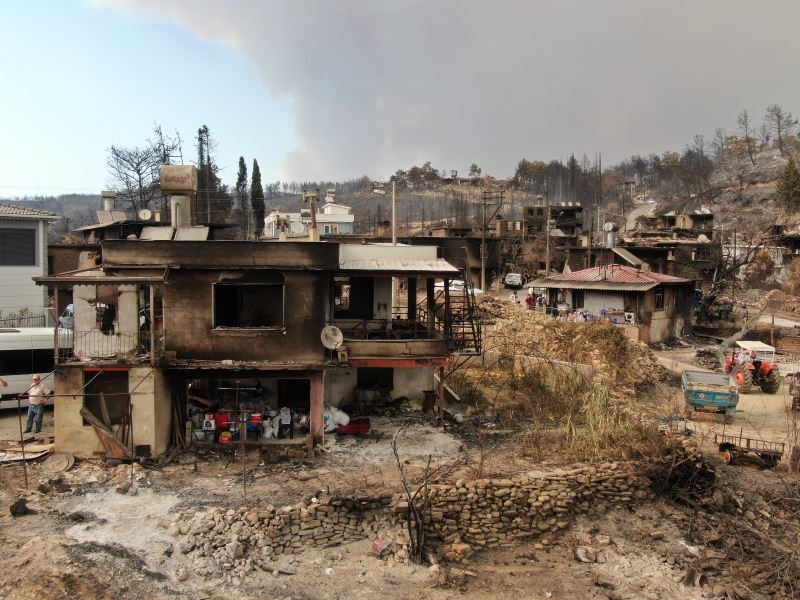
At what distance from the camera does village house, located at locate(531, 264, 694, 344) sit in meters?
36.8

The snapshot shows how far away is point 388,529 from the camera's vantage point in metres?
14.6

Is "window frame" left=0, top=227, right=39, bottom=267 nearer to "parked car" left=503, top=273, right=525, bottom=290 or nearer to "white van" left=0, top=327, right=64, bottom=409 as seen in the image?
"white van" left=0, top=327, right=64, bottom=409

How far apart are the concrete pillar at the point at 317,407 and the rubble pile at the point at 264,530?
10.5 ft

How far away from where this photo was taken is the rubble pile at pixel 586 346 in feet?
91.0

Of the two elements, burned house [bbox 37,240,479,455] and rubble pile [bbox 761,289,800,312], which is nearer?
burned house [bbox 37,240,479,455]

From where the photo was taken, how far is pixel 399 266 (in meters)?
18.7

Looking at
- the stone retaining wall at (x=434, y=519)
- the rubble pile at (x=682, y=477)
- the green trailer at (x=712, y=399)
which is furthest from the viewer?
the green trailer at (x=712, y=399)

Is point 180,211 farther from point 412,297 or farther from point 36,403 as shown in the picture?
point 412,297

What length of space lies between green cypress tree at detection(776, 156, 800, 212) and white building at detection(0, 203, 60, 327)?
68.7 m

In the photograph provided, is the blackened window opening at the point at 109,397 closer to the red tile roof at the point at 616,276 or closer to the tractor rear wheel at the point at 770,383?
the tractor rear wheel at the point at 770,383

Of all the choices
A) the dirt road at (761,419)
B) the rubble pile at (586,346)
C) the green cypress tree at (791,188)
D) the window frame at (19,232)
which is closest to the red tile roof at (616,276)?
the rubble pile at (586,346)

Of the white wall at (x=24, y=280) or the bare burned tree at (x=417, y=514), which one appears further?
the white wall at (x=24, y=280)

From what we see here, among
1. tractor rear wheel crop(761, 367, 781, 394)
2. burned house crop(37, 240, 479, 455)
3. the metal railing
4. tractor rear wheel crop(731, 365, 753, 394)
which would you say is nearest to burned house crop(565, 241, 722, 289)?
tractor rear wheel crop(731, 365, 753, 394)

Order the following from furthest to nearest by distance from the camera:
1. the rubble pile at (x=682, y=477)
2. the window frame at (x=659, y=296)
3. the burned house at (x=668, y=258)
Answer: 1. the burned house at (x=668, y=258)
2. the window frame at (x=659, y=296)
3. the rubble pile at (x=682, y=477)
